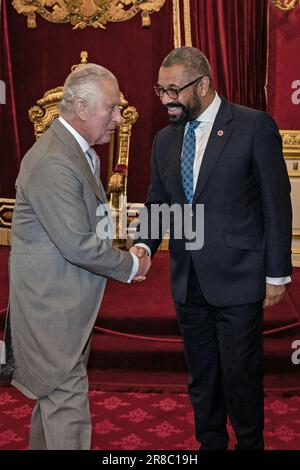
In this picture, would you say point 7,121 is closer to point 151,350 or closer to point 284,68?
point 284,68

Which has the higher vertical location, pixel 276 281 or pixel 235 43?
pixel 235 43

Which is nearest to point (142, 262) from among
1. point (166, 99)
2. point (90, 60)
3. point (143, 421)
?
point (166, 99)

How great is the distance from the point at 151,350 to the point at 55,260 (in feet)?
6.32

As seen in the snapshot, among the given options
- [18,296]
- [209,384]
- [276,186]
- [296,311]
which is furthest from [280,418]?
[18,296]

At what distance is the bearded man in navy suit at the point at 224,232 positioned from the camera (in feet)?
8.59

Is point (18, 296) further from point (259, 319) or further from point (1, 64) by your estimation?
point (1, 64)

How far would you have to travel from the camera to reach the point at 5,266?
234 inches

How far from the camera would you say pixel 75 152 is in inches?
93.0

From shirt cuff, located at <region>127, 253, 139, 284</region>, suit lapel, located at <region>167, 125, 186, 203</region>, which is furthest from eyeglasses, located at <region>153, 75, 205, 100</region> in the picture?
shirt cuff, located at <region>127, 253, 139, 284</region>

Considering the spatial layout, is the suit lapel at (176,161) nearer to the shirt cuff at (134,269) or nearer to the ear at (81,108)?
the shirt cuff at (134,269)

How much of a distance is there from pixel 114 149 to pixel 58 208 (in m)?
4.12

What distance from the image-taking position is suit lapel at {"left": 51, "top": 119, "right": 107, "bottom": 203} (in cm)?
235

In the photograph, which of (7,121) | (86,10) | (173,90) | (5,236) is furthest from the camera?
(5,236)

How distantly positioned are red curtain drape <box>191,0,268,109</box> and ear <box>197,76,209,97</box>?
11.6 feet
